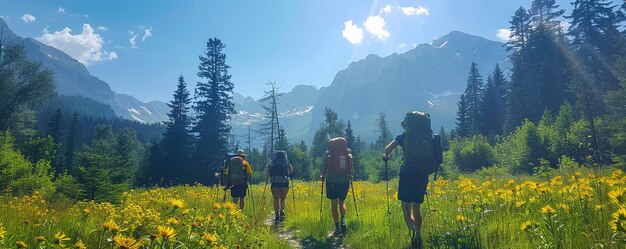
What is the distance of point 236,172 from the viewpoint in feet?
30.8

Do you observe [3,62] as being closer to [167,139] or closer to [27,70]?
[27,70]

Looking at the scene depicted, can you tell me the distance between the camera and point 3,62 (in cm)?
3062

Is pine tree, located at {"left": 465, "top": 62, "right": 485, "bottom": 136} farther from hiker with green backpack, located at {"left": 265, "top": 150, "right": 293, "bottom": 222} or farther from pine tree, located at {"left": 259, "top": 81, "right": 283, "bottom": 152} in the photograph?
hiker with green backpack, located at {"left": 265, "top": 150, "right": 293, "bottom": 222}

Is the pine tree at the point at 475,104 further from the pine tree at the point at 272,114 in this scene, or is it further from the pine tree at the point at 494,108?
the pine tree at the point at 272,114

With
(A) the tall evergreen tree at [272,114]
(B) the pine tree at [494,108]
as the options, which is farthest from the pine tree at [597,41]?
(A) the tall evergreen tree at [272,114]

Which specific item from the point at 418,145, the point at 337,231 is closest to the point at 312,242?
the point at 337,231

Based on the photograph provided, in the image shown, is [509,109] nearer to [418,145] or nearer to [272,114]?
[272,114]

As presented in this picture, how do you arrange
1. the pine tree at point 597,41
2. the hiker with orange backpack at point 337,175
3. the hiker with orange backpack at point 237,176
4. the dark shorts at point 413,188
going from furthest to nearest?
the pine tree at point 597,41 → the hiker with orange backpack at point 237,176 → the hiker with orange backpack at point 337,175 → the dark shorts at point 413,188

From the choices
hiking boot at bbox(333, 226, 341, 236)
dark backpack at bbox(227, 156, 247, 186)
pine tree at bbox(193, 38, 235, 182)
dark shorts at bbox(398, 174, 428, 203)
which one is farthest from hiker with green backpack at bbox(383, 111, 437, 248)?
pine tree at bbox(193, 38, 235, 182)

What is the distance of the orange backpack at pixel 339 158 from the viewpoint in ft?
24.6

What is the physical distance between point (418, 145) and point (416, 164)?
29 cm

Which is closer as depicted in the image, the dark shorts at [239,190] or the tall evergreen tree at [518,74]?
the dark shorts at [239,190]

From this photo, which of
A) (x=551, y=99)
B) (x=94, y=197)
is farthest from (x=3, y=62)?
(x=551, y=99)

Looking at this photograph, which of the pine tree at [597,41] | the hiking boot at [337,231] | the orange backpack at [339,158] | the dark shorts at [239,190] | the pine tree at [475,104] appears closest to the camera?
the hiking boot at [337,231]
